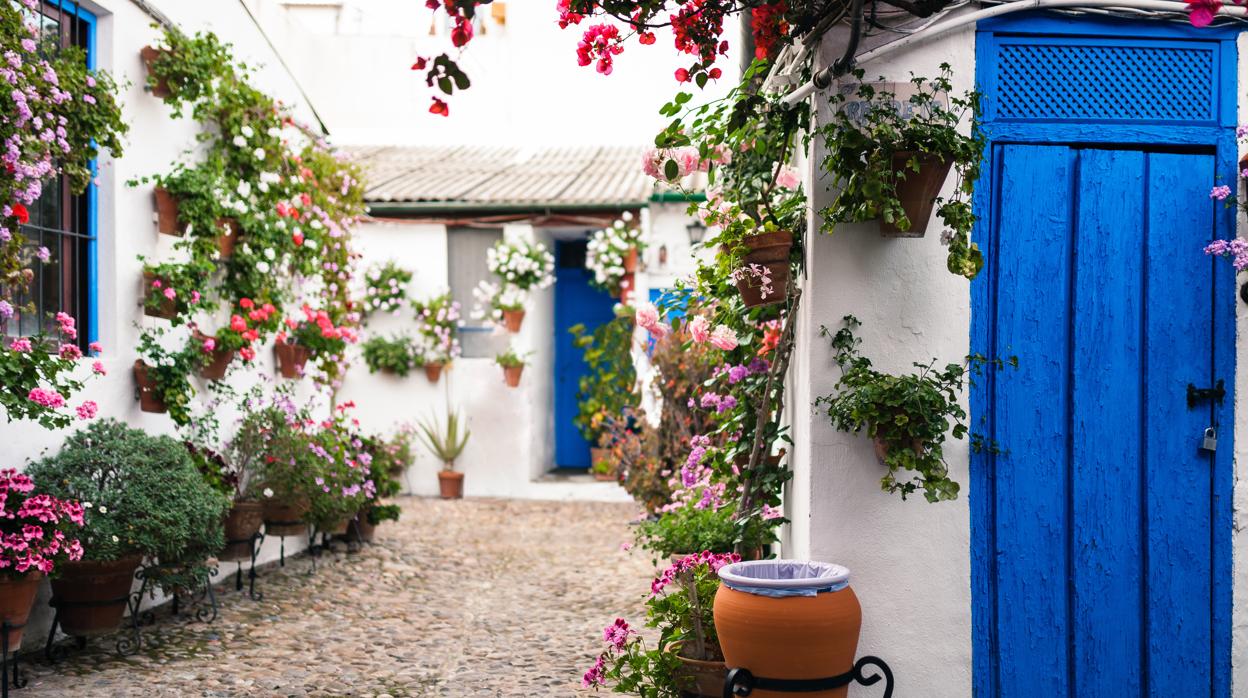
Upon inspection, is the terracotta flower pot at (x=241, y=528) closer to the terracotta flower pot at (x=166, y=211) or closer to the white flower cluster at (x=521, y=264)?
the terracotta flower pot at (x=166, y=211)

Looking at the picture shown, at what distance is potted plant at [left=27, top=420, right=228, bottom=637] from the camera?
5.13m

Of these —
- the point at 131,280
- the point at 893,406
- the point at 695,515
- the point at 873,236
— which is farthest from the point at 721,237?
the point at 131,280

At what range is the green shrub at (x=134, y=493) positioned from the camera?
5.16 meters

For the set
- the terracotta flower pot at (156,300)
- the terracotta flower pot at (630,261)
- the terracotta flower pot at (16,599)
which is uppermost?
the terracotta flower pot at (630,261)

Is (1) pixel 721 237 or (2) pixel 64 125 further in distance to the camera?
(2) pixel 64 125

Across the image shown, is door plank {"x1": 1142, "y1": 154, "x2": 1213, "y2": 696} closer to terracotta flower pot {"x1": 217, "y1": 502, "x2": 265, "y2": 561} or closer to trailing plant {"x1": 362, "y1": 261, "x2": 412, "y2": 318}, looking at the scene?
terracotta flower pot {"x1": 217, "y1": 502, "x2": 265, "y2": 561}

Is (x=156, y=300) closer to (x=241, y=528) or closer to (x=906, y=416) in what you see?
(x=241, y=528)

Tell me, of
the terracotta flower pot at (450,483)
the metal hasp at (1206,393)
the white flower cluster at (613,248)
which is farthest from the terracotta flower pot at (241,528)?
the white flower cluster at (613,248)

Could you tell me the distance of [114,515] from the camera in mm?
5191

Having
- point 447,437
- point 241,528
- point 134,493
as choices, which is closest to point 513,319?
point 447,437

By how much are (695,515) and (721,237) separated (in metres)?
1.76

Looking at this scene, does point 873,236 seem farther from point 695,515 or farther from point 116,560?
point 116,560

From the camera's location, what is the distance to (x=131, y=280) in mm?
6305

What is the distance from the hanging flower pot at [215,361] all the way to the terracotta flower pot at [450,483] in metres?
5.21
